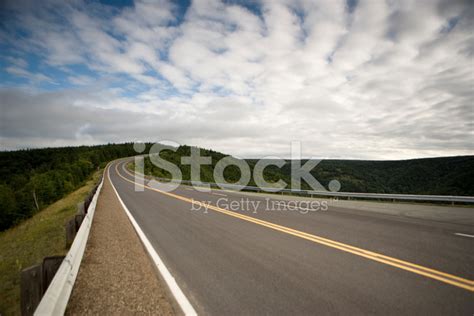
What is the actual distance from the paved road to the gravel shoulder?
1.43ft

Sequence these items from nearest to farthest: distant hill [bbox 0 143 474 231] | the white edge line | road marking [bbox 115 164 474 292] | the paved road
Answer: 1. the paved road
2. the white edge line
3. road marking [bbox 115 164 474 292]
4. distant hill [bbox 0 143 474 231]

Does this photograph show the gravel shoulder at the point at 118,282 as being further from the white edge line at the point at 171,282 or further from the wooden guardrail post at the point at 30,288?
the wooden guardrail post at the point at 30,288

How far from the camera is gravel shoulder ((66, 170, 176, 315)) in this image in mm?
3402

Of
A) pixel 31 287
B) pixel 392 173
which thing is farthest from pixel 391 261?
pixel 392 173

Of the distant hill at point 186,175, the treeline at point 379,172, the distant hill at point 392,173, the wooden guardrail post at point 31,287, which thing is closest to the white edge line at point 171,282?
the wooden guardrail post at point 31,287

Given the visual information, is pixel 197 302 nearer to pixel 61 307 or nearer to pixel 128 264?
pixel 61 307

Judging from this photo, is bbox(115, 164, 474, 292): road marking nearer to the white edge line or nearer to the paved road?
the paved road

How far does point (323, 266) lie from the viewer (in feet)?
14.1

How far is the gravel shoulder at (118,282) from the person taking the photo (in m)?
3.40

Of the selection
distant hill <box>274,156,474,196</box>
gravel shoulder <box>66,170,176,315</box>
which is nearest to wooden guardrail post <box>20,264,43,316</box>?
gravel shoulder <box>66,170,176,315</box>

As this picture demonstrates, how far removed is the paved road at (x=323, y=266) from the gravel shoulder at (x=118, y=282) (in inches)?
17.1

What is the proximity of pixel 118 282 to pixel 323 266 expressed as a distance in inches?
152

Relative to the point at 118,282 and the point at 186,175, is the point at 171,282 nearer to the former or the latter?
the point at 118,282

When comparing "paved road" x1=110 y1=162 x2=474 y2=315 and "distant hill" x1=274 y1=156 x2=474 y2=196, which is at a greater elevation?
"paved road" x1=110 y1=162 x2=474 y2=315
